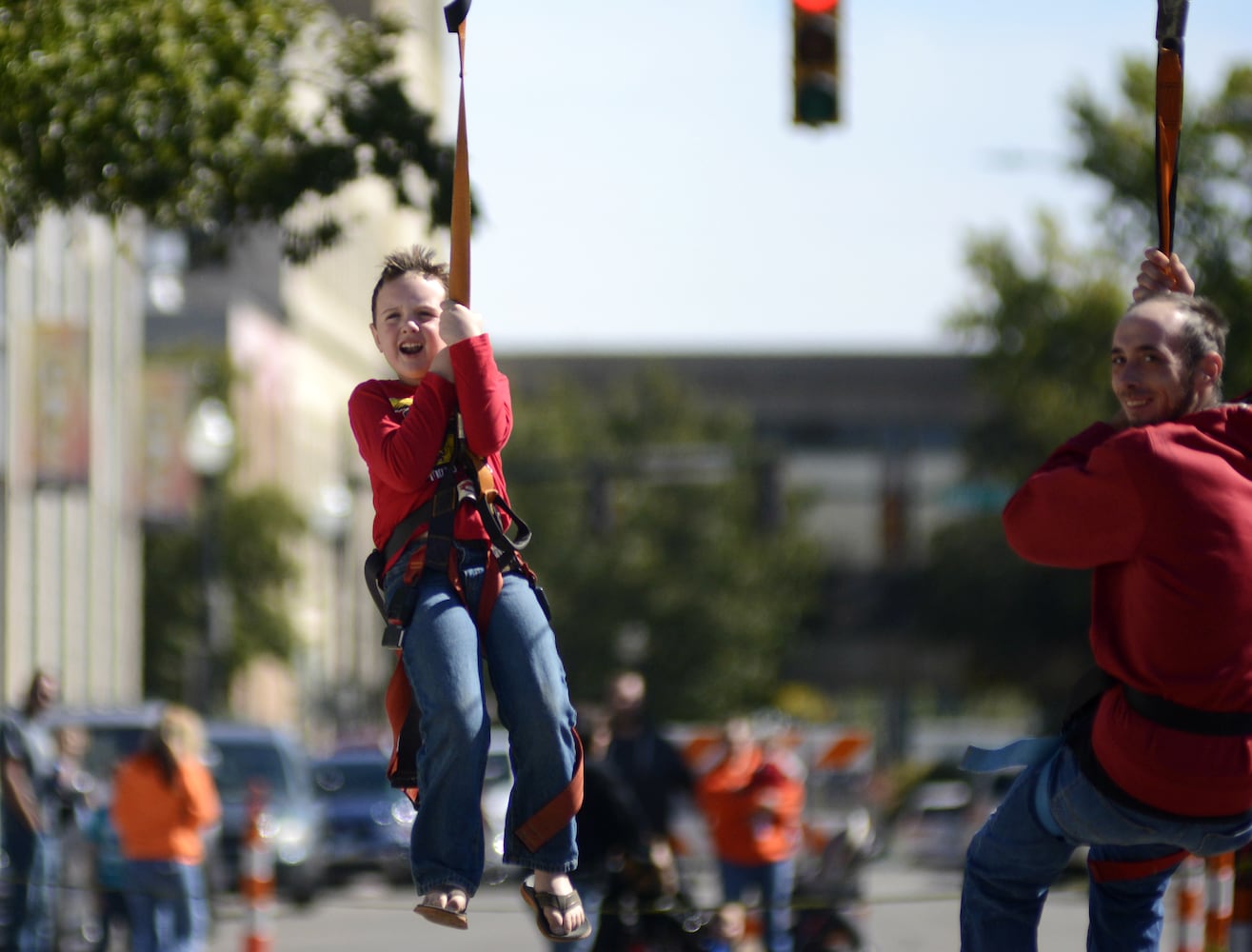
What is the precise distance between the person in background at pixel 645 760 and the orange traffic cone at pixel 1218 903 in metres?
4.35

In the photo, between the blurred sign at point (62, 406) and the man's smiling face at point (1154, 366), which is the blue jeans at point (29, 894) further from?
the blurred sign at point (62, 406)

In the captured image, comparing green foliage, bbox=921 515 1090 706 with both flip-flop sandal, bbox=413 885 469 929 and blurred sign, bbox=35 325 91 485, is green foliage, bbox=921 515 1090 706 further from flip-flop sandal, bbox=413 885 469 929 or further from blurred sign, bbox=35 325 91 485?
flip-flop sandal, bbox=413 885 469 929

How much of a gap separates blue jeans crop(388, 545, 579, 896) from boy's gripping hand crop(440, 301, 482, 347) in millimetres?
476

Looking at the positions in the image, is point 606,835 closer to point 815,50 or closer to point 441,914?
point 815,50

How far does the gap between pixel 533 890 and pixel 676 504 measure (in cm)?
6200

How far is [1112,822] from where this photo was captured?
17.5 feet

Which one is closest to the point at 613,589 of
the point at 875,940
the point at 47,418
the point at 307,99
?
the point at 307,99

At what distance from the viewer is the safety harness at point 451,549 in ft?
18.7

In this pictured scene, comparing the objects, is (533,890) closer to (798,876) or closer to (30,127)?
(30,127)

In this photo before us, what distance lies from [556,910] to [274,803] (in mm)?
19034

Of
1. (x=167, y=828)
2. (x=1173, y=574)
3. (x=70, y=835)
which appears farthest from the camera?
(x=70, y=835)

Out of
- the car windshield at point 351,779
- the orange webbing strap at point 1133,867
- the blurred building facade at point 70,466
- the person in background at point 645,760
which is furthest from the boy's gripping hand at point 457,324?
the car windshield at point 351,779

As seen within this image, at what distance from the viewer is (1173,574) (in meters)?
5.23

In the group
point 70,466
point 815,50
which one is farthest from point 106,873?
point 70,466
